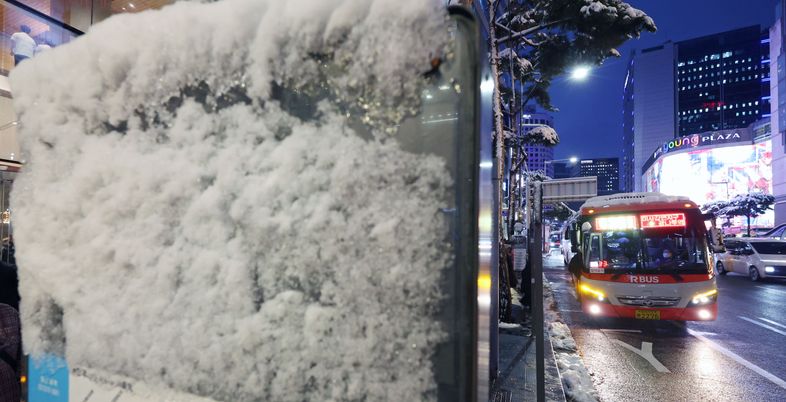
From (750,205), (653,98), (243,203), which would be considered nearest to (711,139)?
(750,205)

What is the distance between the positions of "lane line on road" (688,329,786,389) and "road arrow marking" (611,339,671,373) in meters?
1.15

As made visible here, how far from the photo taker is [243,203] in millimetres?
1316

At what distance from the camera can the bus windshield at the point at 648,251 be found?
790 cm

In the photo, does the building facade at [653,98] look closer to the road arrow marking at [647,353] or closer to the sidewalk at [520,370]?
the road arrow marking at [647,353]

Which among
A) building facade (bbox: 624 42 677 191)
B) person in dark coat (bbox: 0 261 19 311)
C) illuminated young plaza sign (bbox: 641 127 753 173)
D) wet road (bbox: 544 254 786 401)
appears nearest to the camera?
person in dark coat (bbox: 0 261 19 311)

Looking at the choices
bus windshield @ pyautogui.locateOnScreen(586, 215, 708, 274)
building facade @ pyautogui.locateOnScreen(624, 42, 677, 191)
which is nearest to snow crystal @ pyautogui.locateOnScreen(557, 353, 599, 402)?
bus windshield @ pyautogui.locateOnScreen(586, 215, 708, 274)

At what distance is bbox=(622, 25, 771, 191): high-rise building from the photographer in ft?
357

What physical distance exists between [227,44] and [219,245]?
2.39ft

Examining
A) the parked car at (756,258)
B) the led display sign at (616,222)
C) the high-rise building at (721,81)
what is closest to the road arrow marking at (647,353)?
the led display sign at (616,222)

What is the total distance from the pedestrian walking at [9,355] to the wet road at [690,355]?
Answer: 613 cm

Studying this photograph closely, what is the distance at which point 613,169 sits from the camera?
186m

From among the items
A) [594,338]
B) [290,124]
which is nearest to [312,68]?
[290,124]

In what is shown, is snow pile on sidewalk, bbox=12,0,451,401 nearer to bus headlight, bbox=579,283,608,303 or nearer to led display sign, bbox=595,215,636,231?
bus headlight, bbox=579,283,608,303

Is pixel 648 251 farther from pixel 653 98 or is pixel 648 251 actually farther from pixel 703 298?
pixel 653 98
